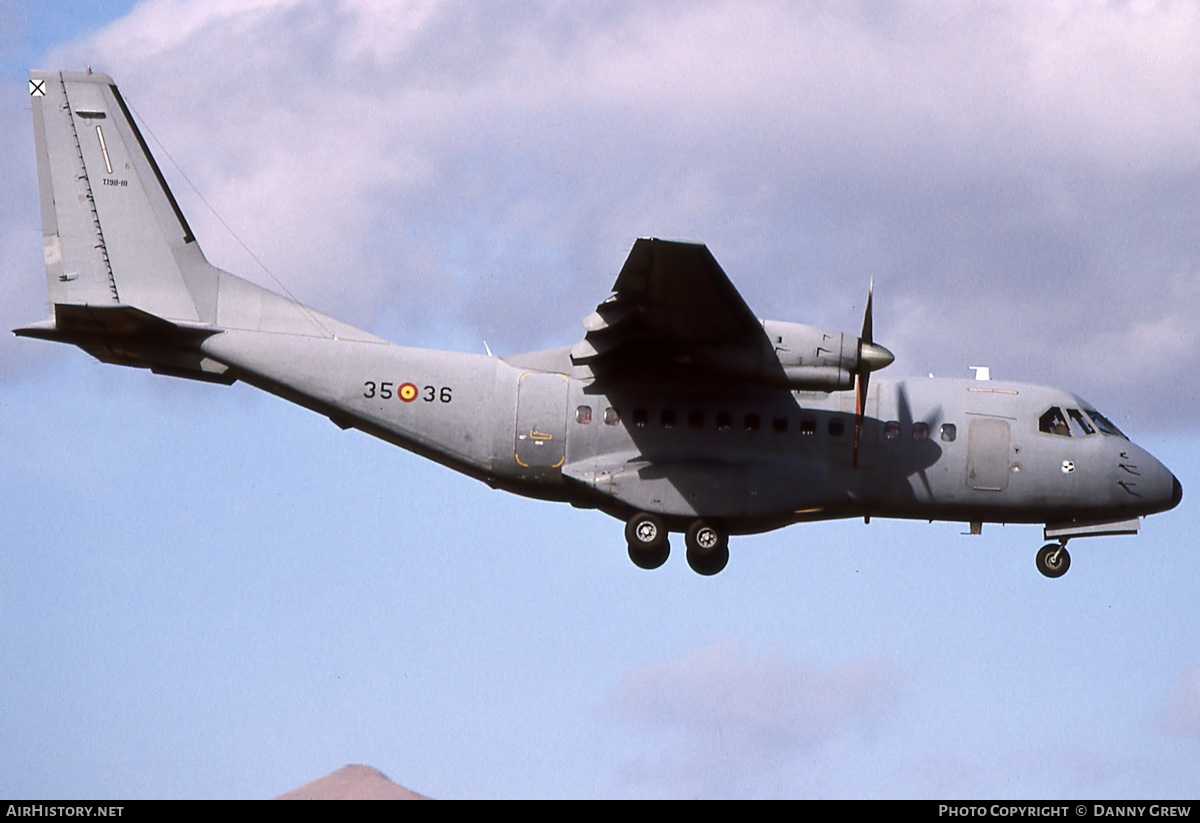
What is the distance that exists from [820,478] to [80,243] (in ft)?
46.2

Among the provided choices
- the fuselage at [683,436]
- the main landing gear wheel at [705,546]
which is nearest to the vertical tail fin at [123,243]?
the fuselage at [683,436]

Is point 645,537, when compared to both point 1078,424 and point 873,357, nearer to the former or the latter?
point 873,357

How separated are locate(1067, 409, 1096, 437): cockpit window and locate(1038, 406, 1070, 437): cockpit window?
0.14 metres

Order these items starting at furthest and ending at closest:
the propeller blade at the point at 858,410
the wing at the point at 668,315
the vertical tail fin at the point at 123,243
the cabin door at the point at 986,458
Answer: the cabin door at the point at 986,458
the vertical tail fin at the point at 123,243
the propeller blade at the point at 858,410
the wing at the point at 668,315

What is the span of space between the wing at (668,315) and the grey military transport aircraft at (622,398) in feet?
0.20

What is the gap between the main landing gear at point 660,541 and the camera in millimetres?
27859

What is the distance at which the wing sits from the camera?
81.5 ft

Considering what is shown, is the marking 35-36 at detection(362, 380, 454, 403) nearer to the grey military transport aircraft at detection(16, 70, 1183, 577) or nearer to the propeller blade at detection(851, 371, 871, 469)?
the grey military transport aircraft at detection(16, 70, 1183, 577)

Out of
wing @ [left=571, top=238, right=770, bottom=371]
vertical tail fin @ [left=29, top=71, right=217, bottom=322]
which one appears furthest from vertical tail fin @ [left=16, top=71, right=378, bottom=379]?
wing @ [left=571, top=238, right=770, bottom=371]

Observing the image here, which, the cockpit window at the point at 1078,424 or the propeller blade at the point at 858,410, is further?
the cockpit window at the point at 1078,424

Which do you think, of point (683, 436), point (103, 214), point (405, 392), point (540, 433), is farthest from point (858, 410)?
point (103, 214)

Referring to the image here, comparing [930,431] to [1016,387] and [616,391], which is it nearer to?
[1016,387]

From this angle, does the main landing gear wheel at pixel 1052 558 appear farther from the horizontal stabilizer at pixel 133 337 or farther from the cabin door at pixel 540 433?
the horizontal stabilizer at pixel 133 337
